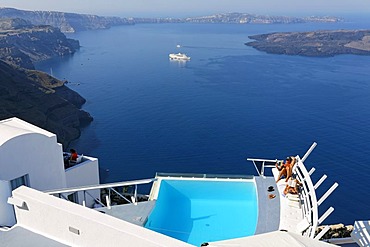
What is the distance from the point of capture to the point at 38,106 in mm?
31766

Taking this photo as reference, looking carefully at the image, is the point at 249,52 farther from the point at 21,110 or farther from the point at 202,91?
the point at 21,110

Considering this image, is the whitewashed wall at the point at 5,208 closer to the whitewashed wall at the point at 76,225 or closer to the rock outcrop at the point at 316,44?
Result: the whitewashed wall at the point at 76,225

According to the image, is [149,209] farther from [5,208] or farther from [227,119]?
[227,119]

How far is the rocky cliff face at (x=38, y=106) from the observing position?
28702mm

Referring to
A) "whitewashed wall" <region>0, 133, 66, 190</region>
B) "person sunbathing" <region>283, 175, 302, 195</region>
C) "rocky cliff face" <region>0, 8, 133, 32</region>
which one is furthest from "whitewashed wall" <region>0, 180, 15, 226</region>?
"rocky cliff face" <region>0, 8, 133, 32</region>

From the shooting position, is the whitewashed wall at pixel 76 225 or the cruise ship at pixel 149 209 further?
the cruise ship at pixel 149 209

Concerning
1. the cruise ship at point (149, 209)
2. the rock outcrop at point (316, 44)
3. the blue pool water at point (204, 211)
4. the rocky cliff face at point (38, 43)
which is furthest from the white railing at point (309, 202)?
the rock outcrop at point (316, 44)

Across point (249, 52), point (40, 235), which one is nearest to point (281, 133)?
point (40, 235)

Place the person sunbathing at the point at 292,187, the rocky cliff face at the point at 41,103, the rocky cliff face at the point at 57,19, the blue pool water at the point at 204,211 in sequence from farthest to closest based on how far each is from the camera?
the rocky cliff face at the point at 57,19
the rocky cliff face at the point at 41,103
the person sunbathing at the point at 292,187
the blue pool water at the point at 204,211

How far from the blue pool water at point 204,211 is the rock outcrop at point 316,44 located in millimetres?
71990

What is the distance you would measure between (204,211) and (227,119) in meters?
26.9

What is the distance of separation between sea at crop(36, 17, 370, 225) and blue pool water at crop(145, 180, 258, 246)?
13.1 meters

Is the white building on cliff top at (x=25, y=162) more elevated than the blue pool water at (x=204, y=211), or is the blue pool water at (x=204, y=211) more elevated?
the white building on cliff top at (x=25, y=162)

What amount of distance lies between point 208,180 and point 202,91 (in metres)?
34.7
